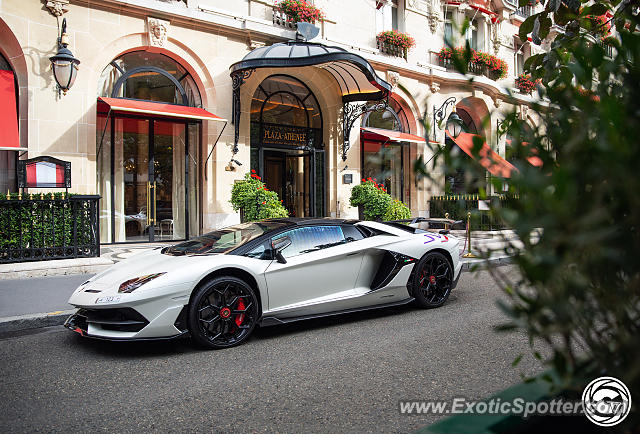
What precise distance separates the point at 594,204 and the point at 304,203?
15353 millimetres

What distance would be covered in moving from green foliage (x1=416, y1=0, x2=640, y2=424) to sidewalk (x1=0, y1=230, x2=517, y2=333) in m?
2.89

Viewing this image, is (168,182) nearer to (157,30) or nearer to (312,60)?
(157,30)

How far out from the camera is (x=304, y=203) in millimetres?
16297

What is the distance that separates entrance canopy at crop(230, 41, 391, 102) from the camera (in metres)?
12.4

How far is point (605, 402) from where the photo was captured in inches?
56.5

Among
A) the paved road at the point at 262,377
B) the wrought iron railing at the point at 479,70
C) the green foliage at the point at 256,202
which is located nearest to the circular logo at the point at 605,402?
the paved road at the point at 262,377

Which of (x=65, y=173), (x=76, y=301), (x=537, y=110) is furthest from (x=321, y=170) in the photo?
(x=537, y=110)

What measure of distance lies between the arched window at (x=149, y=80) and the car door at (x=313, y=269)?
28.8ft

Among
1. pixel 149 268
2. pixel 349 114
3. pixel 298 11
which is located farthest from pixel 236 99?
pixel 149 268

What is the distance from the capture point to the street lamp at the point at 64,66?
33.2ft

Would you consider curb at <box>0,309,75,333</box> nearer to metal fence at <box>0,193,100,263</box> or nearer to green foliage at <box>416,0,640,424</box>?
metal fence at <box>0,193,100,263</box>

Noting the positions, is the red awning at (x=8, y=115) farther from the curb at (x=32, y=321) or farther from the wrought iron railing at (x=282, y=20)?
the wrought iron railing at (x=282, y=20)

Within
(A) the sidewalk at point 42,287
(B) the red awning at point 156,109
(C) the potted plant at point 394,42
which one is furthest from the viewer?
(C) the potted plant at point 394,42

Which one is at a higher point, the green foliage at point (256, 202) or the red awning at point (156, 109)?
the red awning at point (156, 109)
